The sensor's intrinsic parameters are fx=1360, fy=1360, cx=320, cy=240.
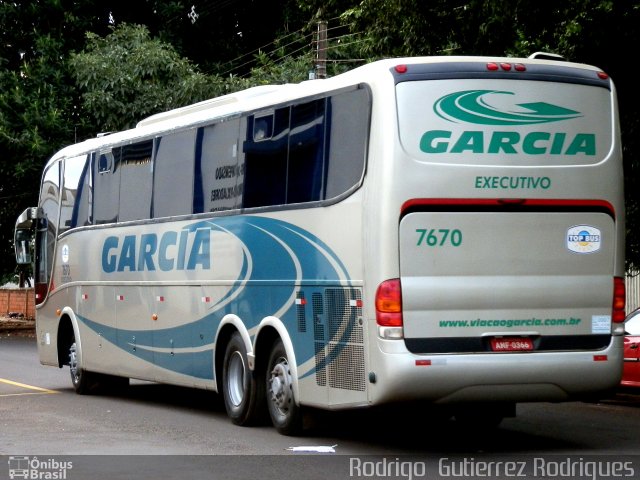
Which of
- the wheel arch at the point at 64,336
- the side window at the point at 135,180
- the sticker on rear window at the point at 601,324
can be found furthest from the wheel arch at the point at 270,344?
the wheel arch at the point at 64,336

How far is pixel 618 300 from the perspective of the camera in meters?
12.3

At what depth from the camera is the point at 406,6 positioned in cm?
1725

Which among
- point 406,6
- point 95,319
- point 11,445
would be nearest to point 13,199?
point 95,319

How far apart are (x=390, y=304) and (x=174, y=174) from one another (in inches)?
206

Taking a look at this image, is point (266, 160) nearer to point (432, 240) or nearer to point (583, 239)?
point (432, 240)

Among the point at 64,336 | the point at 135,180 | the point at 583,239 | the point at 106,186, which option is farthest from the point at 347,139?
the point at 64,336

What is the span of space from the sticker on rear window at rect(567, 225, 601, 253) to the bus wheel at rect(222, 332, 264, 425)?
12.2 ft

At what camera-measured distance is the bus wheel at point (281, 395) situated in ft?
43.2

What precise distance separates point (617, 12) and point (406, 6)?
8.74 ft

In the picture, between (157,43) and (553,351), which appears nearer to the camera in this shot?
(553,351)

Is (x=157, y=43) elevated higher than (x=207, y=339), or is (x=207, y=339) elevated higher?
(x=157, y=43)

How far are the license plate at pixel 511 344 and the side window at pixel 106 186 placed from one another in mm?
7362

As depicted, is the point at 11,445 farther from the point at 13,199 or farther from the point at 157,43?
the point at 13,199

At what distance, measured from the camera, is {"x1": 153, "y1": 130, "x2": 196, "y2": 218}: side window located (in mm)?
15641
